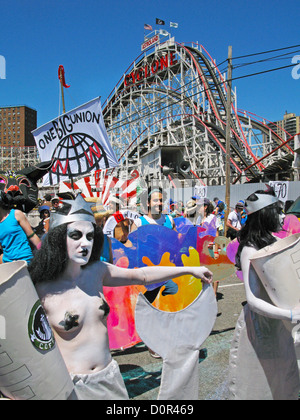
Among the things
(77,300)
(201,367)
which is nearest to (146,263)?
(201,367)

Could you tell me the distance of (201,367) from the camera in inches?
118

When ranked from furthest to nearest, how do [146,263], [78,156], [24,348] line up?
1. [78,156]
2. [146,263]
3. [24,348]

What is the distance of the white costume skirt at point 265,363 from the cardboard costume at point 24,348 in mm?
1071

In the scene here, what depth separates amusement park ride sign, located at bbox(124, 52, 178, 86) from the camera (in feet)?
83.3

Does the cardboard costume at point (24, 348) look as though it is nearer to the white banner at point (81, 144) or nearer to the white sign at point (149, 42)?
the white banner at point (81, 144)

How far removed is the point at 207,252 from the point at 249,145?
18689 millimetres

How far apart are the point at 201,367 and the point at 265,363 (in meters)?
1.28

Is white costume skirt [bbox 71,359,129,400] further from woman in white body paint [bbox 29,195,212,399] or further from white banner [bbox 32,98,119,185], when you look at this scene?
white banner [bbox 32,98,119,185]

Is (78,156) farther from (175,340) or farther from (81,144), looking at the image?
(175,340)

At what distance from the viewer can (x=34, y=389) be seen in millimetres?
1160

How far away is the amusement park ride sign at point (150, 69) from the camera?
2538 centimetres

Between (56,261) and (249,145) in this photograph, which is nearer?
(56,261)
